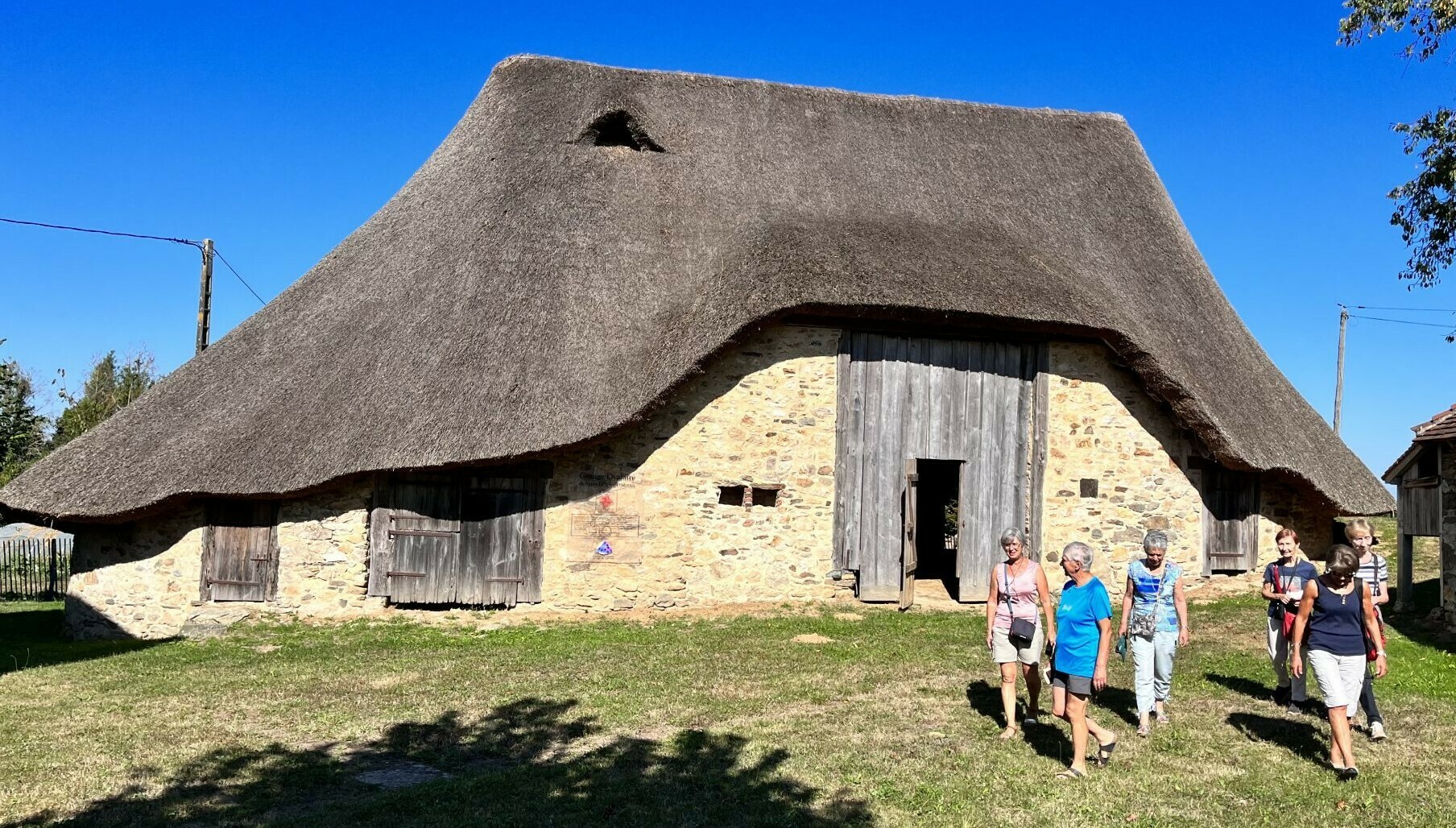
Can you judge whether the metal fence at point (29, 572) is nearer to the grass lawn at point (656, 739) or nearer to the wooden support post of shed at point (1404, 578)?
the grass lawn at point (656, 739)

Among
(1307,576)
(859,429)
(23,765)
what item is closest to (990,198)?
(859,429)

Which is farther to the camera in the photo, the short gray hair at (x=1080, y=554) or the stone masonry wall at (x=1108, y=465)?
the stone masonry wall at (x=1108, y=465)

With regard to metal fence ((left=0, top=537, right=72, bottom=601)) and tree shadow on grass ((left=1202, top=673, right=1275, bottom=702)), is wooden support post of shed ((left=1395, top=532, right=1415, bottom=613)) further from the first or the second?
metal fence ((left=0, top=537, right=72, bottom=601))

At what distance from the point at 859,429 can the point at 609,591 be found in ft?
12.5

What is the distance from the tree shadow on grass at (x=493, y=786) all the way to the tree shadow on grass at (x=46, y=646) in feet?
17.9

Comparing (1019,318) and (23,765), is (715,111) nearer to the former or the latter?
(1019,318)

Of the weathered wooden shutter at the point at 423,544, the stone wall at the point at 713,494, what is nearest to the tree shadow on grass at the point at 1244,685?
the stone wall at the point at 713,494

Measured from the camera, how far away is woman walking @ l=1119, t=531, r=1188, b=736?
7.48m

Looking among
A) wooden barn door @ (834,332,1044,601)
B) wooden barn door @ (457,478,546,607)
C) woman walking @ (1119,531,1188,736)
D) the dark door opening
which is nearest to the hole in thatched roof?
wooden barn door @ (834,332,1044,601)

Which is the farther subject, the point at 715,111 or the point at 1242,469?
the point at 715,111

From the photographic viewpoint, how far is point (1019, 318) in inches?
517

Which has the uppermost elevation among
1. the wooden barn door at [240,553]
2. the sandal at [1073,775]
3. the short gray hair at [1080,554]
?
the short gray hair at [1080,554]

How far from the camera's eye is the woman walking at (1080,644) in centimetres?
641

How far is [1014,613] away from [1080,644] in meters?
0.67
